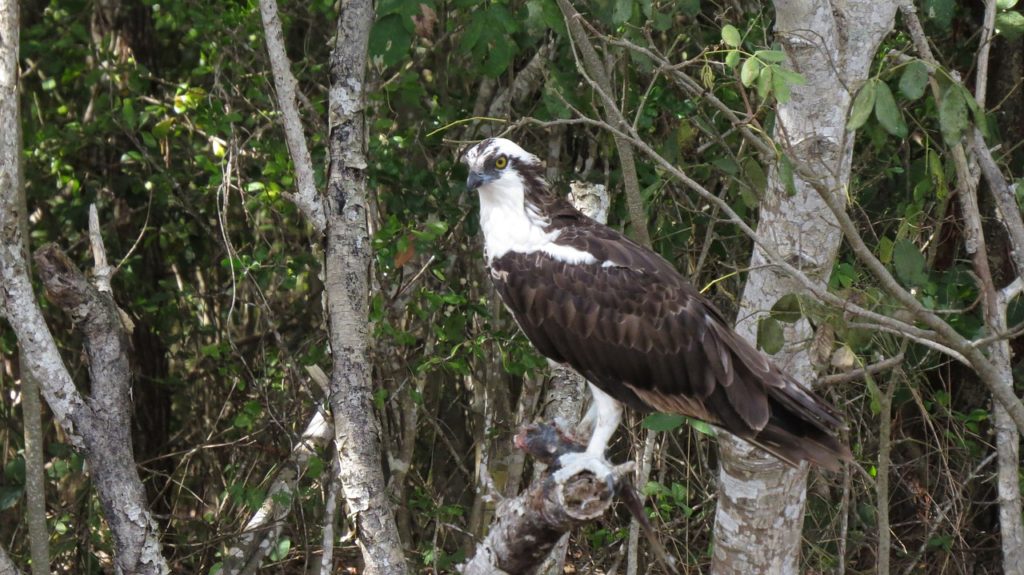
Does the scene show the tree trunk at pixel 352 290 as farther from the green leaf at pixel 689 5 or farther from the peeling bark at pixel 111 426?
the green leaf at pixel 689 5

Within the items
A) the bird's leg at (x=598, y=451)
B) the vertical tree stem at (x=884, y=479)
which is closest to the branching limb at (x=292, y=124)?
the bird's leg at (x=598, y=451)

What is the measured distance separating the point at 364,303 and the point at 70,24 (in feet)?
10.1

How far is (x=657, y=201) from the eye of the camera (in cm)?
552

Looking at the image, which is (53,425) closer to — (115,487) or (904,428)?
(115,487)

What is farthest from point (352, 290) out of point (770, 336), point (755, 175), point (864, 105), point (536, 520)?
point (864, 105)

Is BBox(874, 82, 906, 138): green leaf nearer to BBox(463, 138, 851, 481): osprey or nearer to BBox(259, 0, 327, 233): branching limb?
BBox(463, 138, 851, 481): osprey

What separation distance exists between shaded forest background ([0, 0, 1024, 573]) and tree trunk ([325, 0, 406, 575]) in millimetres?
392

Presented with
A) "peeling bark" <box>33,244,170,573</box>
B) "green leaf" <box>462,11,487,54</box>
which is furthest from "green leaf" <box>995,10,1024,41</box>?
"peeling bark" <box>33,244,170,573</box>

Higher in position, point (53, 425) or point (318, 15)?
point (318, 15)

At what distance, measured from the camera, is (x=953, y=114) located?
10.5ft

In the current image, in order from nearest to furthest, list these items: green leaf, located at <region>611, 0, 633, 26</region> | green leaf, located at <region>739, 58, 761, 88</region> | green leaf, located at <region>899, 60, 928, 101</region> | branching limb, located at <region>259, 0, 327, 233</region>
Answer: green leaf, located at <region>739, 58, 761, 88</region>
green leaf, located at <region>899, 60, 928, 101</region>
green leaf, located at <region>611, 0, 633, 26</region>
branching limb, located at <region>259, 0, 327, 233</region>

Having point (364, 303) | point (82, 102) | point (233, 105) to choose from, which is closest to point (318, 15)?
point (233, 105)

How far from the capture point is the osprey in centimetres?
373

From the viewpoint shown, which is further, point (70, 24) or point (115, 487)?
point (70, 24)
